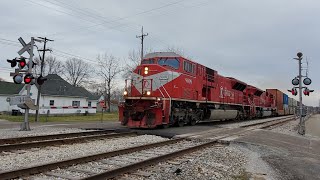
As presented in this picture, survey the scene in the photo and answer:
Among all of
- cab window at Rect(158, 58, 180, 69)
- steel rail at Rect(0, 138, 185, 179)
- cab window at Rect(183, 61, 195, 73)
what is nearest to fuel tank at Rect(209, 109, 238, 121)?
cab window at Rect(183, 61, 195, 73)

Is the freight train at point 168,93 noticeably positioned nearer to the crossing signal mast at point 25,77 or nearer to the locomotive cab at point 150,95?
the locomotive cab at point 150,95

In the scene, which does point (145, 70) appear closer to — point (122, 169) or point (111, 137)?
point (111, 137)

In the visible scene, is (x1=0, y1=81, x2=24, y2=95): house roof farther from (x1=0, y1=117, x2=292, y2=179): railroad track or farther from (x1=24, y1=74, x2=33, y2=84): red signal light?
(x1=0, y1=117, x2=292, y2=179): railroad track

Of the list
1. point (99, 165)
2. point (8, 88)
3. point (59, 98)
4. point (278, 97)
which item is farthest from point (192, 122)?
point (8, 88)

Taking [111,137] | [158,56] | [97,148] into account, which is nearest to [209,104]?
[158,56]

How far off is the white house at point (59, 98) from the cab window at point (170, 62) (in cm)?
3047

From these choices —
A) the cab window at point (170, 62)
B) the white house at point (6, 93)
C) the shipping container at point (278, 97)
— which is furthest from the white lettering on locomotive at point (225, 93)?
the white house at point (6, 93)

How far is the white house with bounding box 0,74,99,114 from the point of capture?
149 feet

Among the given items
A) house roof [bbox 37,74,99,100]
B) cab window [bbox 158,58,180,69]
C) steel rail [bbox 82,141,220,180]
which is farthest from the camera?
house roof [bbox 37,74,99,100]

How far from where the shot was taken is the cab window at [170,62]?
16812 mm

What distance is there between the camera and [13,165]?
6660 mm

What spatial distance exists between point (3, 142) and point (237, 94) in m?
20.4

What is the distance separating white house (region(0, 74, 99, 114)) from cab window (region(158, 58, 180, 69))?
30.5 metres

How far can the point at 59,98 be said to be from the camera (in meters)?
48.1
